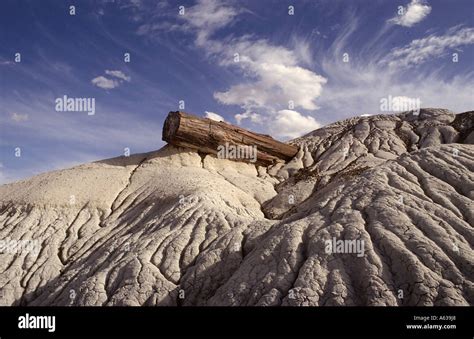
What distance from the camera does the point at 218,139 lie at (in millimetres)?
25000

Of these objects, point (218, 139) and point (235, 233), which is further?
point (218, 139)

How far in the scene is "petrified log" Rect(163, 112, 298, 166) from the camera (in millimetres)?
24266

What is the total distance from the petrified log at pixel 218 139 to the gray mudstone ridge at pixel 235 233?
91 centimetres

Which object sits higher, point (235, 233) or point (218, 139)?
point (218, 139)

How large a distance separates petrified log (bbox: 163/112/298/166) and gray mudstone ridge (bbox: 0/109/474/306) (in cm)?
91

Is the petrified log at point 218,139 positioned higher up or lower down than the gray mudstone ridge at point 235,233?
higher up

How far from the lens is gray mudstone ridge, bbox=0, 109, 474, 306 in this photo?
9141 mm

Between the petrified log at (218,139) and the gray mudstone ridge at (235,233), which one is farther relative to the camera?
the petrified log at (218,139)

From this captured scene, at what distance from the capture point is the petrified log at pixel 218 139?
24.3 meters

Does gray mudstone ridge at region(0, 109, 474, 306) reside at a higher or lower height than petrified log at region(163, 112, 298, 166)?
lower

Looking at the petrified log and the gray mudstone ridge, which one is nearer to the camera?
the gray mudstone ridge

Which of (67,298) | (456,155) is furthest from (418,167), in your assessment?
(67,298)

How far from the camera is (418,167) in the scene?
13172mm

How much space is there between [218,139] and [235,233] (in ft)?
41.4
